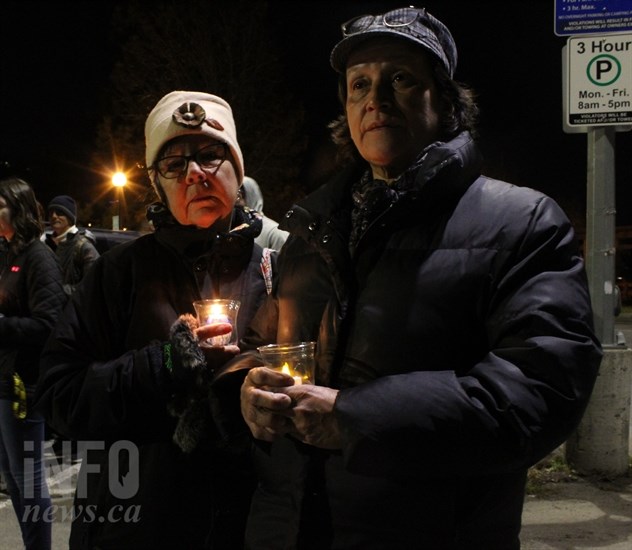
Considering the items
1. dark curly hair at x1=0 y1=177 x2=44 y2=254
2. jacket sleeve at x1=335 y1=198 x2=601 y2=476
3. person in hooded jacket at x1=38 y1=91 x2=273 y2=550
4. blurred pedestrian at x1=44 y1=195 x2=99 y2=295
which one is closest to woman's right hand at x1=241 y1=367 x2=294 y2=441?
jacket sleeve at x1=335 y1=198 x2=601 y2=476

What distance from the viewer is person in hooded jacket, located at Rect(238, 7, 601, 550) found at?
4.91 feet

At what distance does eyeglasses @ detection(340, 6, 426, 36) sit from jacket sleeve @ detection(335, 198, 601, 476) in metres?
0.83

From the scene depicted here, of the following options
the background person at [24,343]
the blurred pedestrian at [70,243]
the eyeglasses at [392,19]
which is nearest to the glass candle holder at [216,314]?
the eyeglasses at [392,19]

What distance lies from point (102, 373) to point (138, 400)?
0.52ft

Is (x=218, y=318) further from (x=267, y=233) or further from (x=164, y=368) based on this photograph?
(x=267, y=233)

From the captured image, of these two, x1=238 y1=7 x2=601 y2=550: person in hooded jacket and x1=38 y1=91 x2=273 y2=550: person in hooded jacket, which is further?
x1=38 y1=91 x2=273 y2=550: person in hooded jacket

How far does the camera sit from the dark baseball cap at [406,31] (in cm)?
188

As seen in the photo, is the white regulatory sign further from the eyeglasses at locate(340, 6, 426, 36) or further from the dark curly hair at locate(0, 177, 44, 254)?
the dark curly hair at locate(0, 177, 44, 254)

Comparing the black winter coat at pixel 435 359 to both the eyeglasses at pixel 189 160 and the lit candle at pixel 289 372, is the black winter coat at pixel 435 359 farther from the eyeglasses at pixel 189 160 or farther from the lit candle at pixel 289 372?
the eyeglasses at pixel 189 160

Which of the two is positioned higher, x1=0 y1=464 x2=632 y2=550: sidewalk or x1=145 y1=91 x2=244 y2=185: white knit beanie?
x1=145 y1=91 x2=244 y2=185: white knit beanie

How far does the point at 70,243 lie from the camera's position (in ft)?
25.8

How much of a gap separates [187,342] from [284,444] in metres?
0.50

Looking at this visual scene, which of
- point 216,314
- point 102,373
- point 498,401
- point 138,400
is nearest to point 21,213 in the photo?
point 102,373

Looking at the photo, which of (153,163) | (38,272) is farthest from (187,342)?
(38,272)
